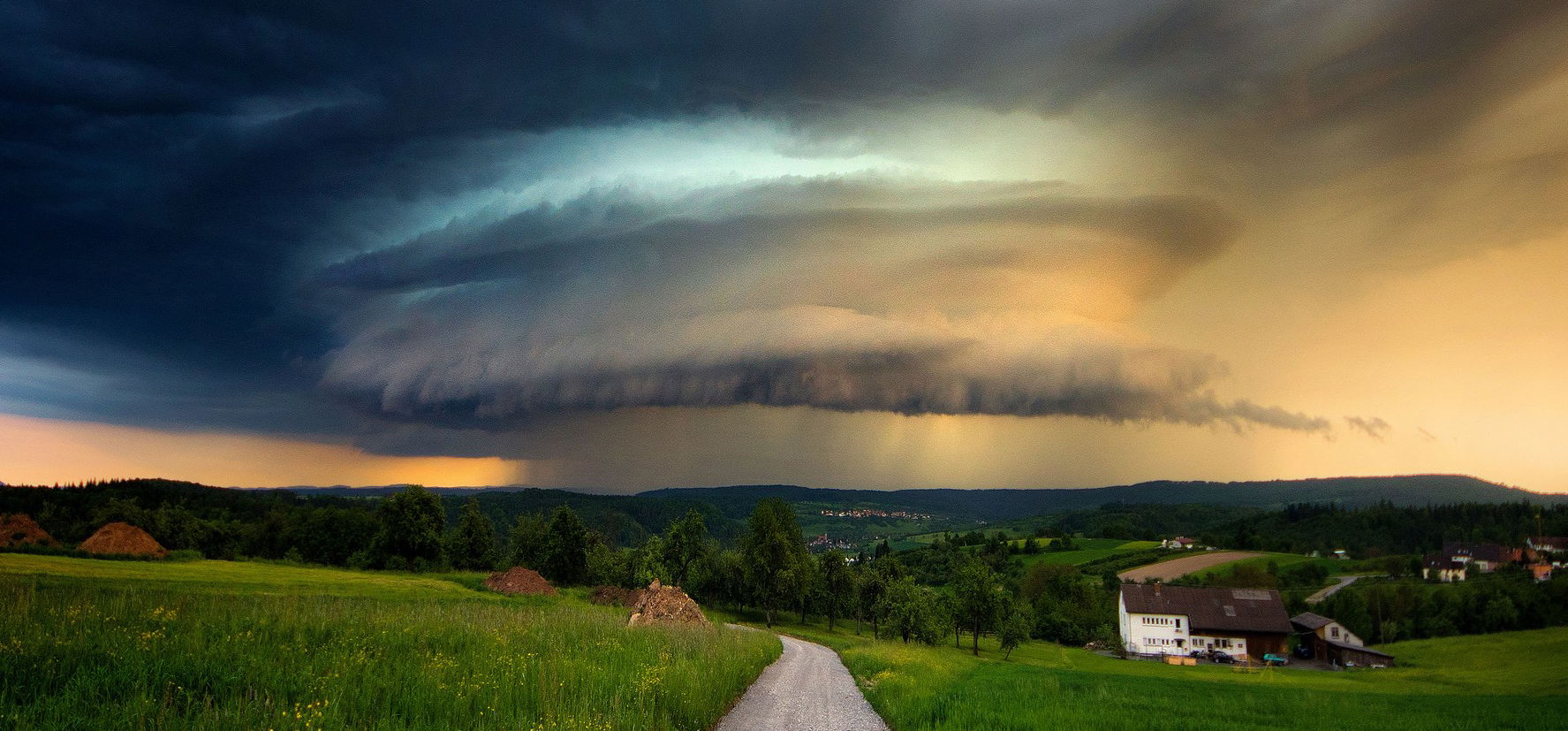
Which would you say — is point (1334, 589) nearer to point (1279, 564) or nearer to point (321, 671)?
point (1279, 564)

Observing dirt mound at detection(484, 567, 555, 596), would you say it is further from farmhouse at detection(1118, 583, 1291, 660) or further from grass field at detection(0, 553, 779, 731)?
farmhouse at detection(1118, 583, 1291, 660)

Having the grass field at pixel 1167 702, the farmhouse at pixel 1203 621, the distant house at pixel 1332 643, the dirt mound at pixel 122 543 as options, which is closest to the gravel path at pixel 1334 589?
the distant house at pixel 1332 643

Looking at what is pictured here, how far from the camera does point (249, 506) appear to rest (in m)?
142

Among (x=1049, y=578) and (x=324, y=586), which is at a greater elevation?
(x=324, y=586)

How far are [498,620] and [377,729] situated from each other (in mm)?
14001

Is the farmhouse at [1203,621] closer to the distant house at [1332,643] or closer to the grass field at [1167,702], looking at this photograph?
the distant house at [1332,643]

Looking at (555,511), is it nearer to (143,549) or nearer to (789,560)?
(789,560)

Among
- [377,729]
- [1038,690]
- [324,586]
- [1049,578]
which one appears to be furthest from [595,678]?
[1049,578]

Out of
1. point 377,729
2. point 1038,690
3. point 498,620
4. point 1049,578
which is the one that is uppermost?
point 377,729

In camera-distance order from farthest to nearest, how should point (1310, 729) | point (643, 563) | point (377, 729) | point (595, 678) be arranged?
point (643, 563)
point (1310, 729)
point (595, 678)
point (377, 729)

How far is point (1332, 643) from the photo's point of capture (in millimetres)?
80562

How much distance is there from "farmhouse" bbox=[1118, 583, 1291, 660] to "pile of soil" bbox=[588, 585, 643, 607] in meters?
64.0

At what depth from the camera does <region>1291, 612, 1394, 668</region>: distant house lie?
72.9 meters

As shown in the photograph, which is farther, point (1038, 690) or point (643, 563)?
point (643, 563)
